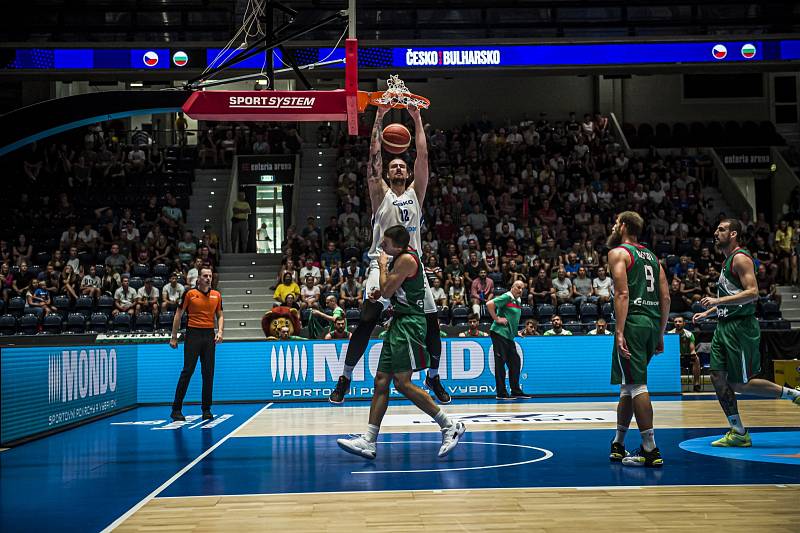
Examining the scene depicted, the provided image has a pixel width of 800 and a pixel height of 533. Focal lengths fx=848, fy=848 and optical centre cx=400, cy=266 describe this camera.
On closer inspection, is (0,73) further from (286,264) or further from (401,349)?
(401,349)

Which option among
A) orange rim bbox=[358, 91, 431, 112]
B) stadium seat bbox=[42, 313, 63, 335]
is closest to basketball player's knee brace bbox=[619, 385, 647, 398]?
orange rim bbox=[358, 91, 431, 112]

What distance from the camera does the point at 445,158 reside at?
80.2 ft

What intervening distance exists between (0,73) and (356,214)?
28.6ft

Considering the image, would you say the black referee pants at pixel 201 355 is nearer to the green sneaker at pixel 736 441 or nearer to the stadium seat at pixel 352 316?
the stadium seat at pixel 352 316

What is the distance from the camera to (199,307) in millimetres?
11234

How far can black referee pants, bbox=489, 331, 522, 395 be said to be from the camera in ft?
46.8

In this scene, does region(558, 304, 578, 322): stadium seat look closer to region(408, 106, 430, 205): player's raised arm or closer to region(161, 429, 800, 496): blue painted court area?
region(161, 429, 800, 496): blue painted court area

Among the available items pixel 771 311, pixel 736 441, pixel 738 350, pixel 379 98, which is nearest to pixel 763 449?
pixel 736 441

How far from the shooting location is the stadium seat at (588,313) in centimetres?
1803

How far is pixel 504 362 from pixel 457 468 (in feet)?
25.6

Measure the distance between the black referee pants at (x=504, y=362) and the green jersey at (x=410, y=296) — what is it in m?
7.05

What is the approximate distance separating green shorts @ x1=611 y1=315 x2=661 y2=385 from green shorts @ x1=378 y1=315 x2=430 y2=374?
1.61 metres

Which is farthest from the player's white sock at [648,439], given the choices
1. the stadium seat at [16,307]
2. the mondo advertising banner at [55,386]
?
the stadium seat at [16,307]

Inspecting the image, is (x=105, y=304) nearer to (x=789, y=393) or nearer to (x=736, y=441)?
(x=736, y=441)
